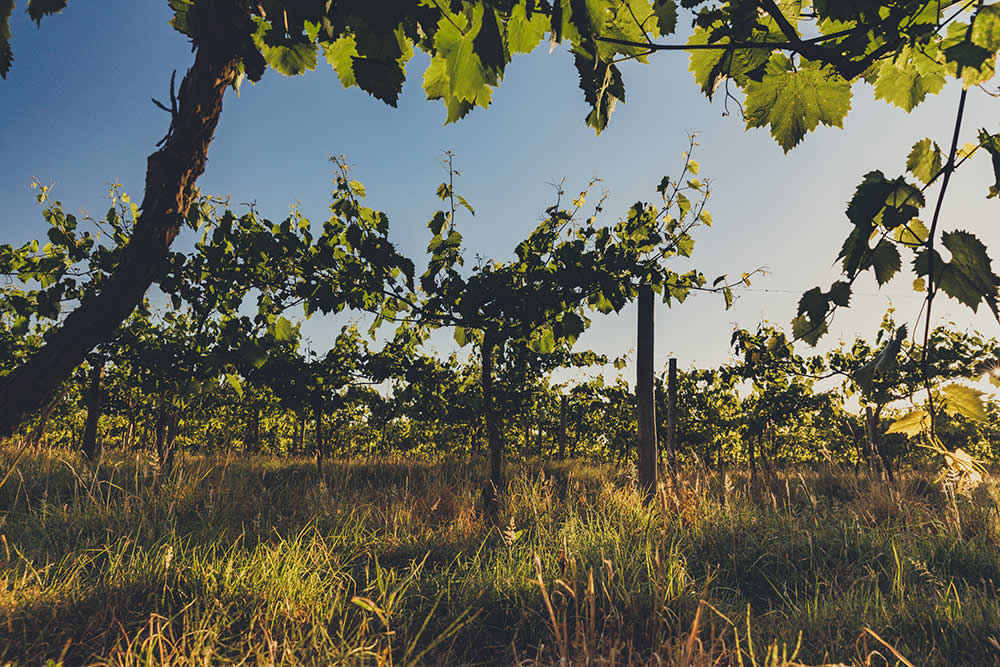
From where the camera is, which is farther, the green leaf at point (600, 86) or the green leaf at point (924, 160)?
the green leaf at point (600, 86)

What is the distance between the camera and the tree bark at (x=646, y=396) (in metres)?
4.71

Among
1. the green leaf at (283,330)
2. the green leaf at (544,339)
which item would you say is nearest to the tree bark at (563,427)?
the green leaf at (544,339)

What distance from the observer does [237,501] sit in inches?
181

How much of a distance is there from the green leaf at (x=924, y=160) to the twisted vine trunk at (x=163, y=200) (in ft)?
4.06

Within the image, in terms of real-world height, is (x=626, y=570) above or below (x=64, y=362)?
below

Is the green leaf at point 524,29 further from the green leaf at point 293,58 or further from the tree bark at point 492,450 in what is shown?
the tree bark at point 492,450

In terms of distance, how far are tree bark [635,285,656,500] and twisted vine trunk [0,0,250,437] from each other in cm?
418

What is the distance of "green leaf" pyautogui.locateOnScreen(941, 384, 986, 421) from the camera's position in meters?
0.57

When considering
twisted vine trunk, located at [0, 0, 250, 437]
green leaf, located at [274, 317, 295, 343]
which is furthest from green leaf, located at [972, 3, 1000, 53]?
green leaf, located at [274, 317, 295, 343]

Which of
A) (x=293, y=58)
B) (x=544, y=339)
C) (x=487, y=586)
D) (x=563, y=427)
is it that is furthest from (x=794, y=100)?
(x=563, y=427)

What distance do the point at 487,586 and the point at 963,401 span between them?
101 inches

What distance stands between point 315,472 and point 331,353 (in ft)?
8.13

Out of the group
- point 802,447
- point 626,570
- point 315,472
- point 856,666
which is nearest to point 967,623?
point 856,666

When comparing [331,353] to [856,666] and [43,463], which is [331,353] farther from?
[856,666]
